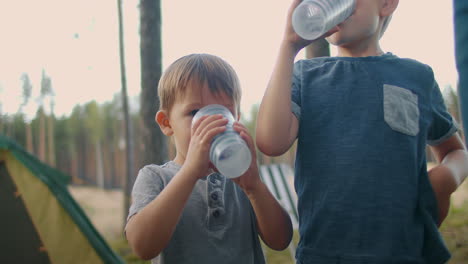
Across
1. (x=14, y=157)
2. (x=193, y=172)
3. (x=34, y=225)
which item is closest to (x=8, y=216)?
(x=34, y=225)

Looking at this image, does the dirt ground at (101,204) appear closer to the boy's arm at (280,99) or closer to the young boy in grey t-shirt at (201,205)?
the young boy in grey t-shirt at (201,205)

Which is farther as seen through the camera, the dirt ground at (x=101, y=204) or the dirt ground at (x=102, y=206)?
the dirt ground at (x=101, y=204)

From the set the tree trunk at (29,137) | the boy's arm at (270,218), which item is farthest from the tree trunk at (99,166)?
the boy's arm at (270,218)

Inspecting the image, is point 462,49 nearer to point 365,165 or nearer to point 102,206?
point 365,165

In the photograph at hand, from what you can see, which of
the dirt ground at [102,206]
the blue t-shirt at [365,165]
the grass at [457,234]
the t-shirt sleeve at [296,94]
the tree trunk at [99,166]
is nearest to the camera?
the blue t-shirt at [365,165]

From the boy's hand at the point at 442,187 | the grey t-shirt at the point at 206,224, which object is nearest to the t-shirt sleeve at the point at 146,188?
the grey t-shirt at the point at 206,224

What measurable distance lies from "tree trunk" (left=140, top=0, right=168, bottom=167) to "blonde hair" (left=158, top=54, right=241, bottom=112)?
2536 mm

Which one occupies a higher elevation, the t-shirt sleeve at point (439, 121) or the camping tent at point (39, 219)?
the t-shirt sleeve at point (439, 121)

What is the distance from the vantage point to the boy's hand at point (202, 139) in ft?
3.36

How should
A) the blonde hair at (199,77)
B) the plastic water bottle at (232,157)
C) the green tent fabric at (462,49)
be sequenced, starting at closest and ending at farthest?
1. the green tent fabric at (462,49)
2. the plastic water bottle at (232,157)
3. the blonde hair at (199,77)

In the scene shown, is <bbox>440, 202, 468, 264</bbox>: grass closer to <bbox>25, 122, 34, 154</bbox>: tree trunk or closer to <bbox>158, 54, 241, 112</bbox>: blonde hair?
<bbox>158, 54, 241, 112</bbox>: blonde hair

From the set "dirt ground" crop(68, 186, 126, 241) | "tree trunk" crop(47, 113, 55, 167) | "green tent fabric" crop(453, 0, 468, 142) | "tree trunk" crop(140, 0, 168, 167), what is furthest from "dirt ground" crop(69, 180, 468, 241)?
"green tent fabric" crop(453, 0, 468, 142)

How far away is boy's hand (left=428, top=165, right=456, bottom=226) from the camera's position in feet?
3.84

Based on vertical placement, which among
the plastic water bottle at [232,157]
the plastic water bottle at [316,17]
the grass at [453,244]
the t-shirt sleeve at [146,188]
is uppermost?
the plastic water bottle at [316,17]
